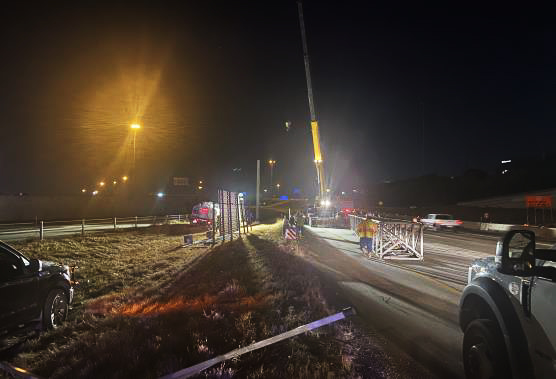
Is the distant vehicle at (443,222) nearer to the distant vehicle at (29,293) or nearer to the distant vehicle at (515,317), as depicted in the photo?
the distant vehicle at (515,317)

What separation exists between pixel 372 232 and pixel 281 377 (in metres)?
11.9

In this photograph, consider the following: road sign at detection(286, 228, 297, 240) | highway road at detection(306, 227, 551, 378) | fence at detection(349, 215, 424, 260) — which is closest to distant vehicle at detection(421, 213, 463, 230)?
road sign at detection(286, 228, 297, 240)

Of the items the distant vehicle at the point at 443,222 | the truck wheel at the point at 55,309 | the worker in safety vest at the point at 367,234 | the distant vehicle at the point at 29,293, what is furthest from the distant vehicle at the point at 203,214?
the distant vehicle at the point at 29,293

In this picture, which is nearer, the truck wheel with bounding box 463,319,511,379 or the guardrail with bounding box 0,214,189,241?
the truck wheel with bounding box 463,319,511,379

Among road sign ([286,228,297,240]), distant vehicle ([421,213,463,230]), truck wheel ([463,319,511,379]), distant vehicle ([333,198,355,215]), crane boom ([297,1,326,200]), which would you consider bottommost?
distant vehicle ([421,213,463,230])

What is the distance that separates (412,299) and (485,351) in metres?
4.97

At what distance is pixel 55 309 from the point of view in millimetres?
6707

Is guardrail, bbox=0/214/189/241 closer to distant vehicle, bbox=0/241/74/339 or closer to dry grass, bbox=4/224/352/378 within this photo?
dry grass, bbox=4/224/352/378

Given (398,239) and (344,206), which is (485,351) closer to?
(398,239)

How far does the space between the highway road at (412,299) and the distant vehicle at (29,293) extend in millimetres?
5434

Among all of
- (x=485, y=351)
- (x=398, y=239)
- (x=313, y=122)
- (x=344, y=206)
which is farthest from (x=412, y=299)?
(x=344, y=206)

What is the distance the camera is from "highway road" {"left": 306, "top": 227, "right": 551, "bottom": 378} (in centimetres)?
562

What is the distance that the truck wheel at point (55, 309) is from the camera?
6.41m

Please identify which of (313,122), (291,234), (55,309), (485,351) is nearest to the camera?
(485,351)
